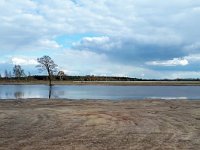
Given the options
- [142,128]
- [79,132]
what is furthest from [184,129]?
[79,132]

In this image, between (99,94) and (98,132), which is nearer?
(98,132)

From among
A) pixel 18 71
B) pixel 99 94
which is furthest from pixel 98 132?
pixel 18 71

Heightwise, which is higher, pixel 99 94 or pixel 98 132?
pixel 99 94

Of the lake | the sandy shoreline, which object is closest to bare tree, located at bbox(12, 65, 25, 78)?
the lake

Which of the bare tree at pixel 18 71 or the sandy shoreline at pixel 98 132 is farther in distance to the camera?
the bare tree at pixel 18 71

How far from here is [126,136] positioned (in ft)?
50.1

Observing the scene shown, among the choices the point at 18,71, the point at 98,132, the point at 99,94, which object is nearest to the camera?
the point at 98,132

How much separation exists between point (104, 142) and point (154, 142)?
5.50 feet

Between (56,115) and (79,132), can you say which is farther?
(56,115)

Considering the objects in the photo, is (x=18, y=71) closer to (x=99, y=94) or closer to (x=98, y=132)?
(x=99, y=94)

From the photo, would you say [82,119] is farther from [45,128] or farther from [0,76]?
[0,76]

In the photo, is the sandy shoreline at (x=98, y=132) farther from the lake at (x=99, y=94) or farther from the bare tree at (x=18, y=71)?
the bare tree at (x=18, y=71)

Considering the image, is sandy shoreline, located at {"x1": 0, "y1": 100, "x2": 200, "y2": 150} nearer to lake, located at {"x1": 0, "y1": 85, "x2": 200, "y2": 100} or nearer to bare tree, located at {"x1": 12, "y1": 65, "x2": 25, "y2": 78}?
lake, located at {"x1": 0, "y1": 85, "x2": 200, "y2": 100}

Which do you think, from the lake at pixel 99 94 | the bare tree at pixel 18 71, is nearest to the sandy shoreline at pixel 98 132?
the lake at pixel 99 94
